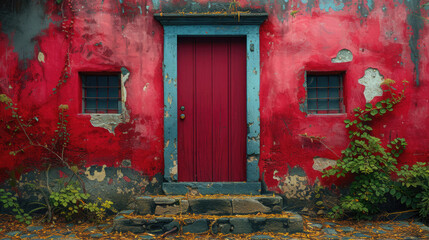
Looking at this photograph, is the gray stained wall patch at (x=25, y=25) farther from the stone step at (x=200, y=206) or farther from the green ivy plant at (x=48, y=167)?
the stone step at (x=200, y=206)

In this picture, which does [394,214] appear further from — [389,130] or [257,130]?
[257,130]

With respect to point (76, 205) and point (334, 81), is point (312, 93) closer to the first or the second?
point (334, 81)

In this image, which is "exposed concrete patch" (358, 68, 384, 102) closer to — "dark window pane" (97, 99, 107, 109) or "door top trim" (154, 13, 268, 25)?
"door top trim" (154, 13, 268, 25)

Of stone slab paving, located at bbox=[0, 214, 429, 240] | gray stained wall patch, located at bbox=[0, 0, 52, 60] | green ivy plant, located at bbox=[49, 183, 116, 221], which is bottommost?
stone slab paving, located at bbox=[0, 214, 429, 240]

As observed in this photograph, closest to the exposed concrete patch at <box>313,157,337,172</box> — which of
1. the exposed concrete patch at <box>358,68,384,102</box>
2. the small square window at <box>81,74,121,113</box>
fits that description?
the exposed concrete patch at <box>358,68,384,102</box>

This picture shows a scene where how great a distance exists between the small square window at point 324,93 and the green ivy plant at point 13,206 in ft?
13.6

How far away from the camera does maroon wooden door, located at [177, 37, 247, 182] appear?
15.2 feet

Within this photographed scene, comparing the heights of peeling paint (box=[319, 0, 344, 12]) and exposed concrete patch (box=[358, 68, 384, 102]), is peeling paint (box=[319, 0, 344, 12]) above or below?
above

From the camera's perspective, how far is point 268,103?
4.58 m

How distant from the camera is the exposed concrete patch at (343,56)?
4598mm

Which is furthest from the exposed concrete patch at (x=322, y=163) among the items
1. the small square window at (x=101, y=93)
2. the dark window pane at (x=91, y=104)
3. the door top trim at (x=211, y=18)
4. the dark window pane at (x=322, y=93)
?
the dark window pane at (x=91, y=104)

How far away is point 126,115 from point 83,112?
677mm

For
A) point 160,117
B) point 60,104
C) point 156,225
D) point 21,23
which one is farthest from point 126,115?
point 21,23

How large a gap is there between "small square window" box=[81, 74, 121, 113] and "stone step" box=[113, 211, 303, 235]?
171 centimetres
